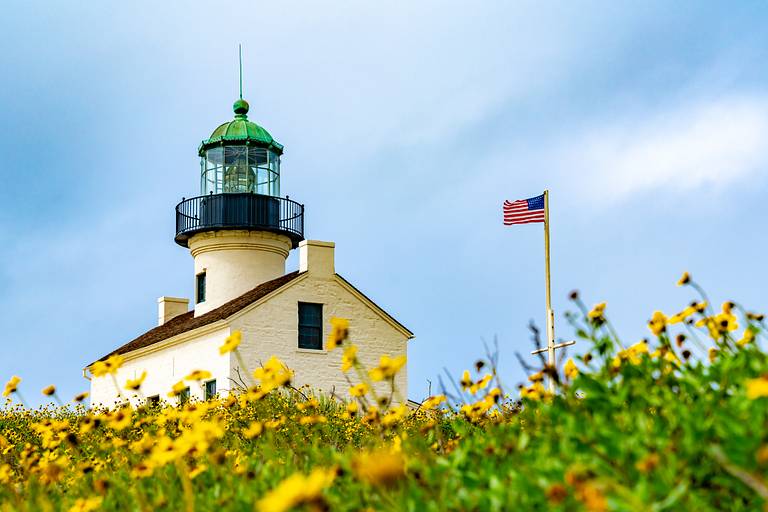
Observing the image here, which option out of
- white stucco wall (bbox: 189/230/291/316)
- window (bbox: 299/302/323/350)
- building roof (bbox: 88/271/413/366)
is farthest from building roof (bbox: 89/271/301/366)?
window (bbox: 299/302/323/350)

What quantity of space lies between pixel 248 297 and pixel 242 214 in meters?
3.81

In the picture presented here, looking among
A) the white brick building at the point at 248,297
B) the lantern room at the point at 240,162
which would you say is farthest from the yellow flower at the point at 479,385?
the lantern room at the point at 240,162

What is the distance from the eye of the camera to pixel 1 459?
12109mm

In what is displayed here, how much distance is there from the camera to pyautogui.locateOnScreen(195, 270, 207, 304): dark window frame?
32562mm

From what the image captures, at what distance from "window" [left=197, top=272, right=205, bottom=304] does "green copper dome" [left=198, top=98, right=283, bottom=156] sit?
4270 mm

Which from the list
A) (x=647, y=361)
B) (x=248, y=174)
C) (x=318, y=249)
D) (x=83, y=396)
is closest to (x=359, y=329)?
(x=318, y=249)

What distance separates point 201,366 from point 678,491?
26174 millimetres

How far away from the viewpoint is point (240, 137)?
3278 cm

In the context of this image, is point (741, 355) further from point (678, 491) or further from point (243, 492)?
point (243, 492)

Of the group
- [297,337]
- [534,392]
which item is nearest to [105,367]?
[534,392]

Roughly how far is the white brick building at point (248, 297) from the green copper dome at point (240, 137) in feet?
0.14

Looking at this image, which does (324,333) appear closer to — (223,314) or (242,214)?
(223,314)

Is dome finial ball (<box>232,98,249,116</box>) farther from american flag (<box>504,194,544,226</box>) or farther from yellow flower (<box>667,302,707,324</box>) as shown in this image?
yellow flower (<box>667,302,707,324</box>)

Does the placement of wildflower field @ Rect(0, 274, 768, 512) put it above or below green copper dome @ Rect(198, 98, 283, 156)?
below
